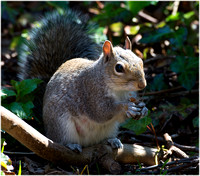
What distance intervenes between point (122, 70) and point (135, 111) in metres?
0.26

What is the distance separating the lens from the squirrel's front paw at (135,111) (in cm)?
198

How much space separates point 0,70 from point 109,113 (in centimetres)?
152

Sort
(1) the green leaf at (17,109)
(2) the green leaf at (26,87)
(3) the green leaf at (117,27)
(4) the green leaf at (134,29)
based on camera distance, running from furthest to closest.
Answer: (3) the green leaf at (117,27), (4) the green leaf at (134,29), (2) the green leaf at (26,87), (1) the green leaf at (17,109)

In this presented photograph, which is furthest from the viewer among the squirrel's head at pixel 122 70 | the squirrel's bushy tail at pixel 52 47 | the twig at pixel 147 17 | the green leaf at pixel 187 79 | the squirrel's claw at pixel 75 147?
the twig at pixel 147 17

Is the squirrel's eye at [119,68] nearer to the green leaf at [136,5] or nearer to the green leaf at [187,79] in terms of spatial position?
the green leaf at [187,79]

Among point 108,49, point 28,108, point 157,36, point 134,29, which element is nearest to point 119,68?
point 108,49

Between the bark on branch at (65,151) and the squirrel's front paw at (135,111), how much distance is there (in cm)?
32

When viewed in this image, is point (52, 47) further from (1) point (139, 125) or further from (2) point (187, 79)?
(2) point (187, 79)

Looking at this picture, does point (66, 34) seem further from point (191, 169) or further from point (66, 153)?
point (191, 169)

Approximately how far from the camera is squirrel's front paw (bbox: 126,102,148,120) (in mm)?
1977

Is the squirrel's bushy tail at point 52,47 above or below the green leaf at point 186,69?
above

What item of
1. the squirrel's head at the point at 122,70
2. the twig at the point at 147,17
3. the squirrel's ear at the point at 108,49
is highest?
the twig at the point at 147,17

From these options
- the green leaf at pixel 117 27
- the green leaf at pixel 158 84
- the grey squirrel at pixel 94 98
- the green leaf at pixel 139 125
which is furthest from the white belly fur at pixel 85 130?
the green leaf at pixel 117 27

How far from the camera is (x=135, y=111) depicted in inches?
78.0
